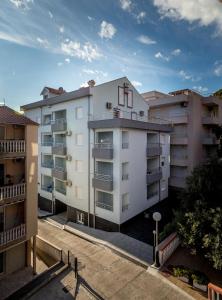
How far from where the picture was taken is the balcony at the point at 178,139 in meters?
27.7

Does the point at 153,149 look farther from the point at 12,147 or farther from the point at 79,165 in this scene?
the point at 12,147

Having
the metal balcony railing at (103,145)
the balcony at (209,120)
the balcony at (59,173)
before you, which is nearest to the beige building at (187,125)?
the balcony at (209,120)

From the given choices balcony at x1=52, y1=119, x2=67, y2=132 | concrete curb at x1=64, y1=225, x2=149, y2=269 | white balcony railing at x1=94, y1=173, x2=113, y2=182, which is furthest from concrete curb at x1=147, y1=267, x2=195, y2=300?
balcony at x1=52, y1=119, x2=67, y2=132

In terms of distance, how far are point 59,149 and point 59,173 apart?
9.62ft

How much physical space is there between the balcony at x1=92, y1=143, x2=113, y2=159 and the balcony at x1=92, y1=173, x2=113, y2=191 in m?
1.99

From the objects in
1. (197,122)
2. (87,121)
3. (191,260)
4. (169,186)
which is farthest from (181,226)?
(197,122)

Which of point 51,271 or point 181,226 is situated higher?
point 181,226

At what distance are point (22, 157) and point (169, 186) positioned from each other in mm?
21419

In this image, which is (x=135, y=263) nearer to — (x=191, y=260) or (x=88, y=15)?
(x=191, y=260)

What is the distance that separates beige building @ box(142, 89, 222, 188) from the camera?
1081 inches

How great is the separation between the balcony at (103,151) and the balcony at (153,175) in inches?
250

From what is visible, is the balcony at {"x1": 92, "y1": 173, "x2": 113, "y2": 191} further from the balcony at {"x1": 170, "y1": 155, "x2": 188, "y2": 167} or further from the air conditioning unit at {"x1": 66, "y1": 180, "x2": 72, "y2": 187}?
the balcony at {"x1": 170, "y1": 155, "x2": 188, "y2": 167}

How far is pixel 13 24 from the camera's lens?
12141 millimetres

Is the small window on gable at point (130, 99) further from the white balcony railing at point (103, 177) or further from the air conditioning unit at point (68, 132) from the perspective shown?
the white balcony railing at point (103, 177)
